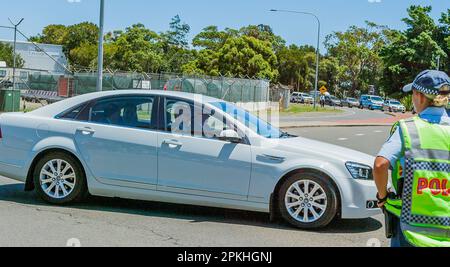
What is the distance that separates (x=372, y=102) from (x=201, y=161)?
64.5 metres

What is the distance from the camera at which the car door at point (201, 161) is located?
6188 mm

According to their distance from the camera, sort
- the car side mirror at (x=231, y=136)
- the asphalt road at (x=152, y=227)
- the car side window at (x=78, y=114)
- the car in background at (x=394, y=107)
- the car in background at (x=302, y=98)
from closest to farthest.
Answer: 1. the asphalt road at (x=152, y=227)
2. the car side mirror at (x=231, y=136)
3. the car side window at (x=78, y=114)
4. the car in background at (x=394, y=107)
5. the car in background at (x=302, y=98)

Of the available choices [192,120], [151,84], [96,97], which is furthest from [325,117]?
[192,120]

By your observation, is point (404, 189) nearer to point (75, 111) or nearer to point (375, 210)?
point (375, 210)

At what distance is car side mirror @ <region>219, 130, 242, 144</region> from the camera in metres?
6.24

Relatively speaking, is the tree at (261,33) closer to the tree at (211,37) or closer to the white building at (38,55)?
the tree at (211,37)

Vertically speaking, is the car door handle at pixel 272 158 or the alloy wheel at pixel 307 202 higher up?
the car door handle at pixel 272 158

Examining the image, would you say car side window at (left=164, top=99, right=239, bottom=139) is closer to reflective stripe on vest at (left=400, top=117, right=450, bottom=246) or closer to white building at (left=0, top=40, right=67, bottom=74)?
reflective stripe on vest at (left=400, top=117, right=450, bottom=246)

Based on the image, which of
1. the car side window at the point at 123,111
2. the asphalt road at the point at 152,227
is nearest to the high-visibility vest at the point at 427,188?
the asphalt road at the point at 152,227

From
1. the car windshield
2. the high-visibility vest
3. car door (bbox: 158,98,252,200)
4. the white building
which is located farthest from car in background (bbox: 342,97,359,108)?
the high-visibility vest

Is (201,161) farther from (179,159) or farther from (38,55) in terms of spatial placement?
(38,55)

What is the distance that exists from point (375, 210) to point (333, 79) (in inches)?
3980

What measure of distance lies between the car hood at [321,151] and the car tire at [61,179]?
7.81 feet

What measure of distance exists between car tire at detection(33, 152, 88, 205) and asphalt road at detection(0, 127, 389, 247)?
14 centimetres
